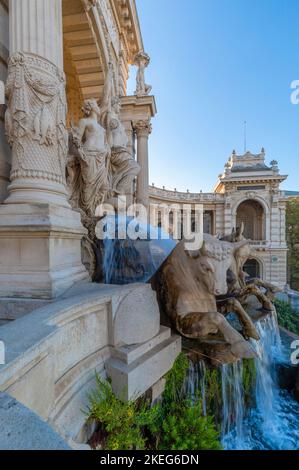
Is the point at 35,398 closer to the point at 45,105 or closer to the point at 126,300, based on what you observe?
the point at 126,300

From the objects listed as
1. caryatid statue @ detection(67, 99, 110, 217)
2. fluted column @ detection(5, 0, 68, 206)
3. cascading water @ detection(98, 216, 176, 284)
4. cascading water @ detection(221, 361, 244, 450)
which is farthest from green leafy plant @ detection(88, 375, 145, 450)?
caryatid statue @ detection(67, 99, 110, 217)

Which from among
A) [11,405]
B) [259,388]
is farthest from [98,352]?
[259,388]

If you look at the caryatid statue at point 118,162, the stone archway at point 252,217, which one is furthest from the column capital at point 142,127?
the stone archway at point 252,217

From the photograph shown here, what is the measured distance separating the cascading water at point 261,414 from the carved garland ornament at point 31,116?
4.25 metres

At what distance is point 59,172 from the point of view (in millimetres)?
4316

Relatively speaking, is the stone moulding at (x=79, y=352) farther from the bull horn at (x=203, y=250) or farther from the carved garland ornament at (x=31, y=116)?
the carved garland ornament at (x=31, y=116)

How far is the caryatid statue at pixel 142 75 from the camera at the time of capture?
1223 centimetres

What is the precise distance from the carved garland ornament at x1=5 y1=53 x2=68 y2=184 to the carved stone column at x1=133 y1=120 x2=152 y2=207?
25.9 ft

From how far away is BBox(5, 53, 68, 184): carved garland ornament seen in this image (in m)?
3.95

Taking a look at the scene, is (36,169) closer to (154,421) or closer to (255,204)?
(154,421)

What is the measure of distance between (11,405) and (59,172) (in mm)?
3702

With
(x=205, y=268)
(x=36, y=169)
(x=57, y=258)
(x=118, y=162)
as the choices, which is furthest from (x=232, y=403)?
(x=118, y=162)

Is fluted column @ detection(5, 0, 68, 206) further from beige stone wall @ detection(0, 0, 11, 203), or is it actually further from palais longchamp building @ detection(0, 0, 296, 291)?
beige stone wall @ detection(0, 0, 11, 203)

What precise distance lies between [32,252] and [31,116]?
2.17 meters
